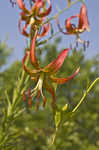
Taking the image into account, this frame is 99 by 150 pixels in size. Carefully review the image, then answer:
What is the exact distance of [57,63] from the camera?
1.73 ft

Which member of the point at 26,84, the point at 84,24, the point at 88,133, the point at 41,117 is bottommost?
the point at 88,133

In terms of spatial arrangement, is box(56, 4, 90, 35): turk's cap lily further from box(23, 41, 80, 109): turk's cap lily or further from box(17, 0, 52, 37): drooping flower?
box(23, 41, 80, 109): turk's cap lily

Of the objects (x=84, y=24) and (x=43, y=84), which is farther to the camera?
(x=84, y=24)

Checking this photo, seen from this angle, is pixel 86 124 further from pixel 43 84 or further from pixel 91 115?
pixel 43 84

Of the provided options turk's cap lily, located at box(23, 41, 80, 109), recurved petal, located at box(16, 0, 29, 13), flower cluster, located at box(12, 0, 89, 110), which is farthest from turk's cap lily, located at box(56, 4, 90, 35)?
turk's cap lily, located at box(23, 41, 80, 109)

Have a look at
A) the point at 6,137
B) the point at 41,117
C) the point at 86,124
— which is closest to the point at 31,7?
the point at 6,137

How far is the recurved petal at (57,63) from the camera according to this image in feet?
1.58

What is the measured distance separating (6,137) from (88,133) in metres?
8.17

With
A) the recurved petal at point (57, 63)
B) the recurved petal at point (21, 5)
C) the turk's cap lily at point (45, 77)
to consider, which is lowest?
the turk's cap lily at point (45, 77)

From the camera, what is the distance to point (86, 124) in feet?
28.4

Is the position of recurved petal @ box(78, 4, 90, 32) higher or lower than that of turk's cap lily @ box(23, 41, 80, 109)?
higher

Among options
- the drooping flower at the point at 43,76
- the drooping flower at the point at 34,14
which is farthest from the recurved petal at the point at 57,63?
the drooping flower at the point at 34,14

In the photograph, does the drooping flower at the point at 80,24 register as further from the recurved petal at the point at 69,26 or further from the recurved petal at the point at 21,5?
the recurved petal at the point at 21,5

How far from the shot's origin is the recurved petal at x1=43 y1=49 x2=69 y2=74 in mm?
482
